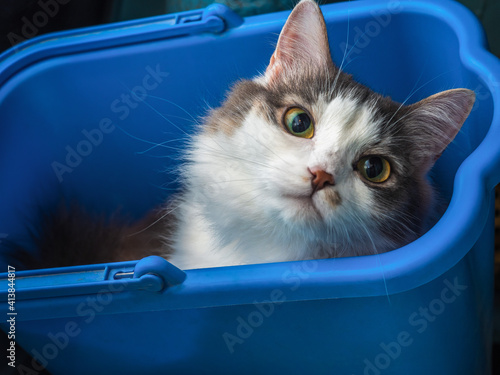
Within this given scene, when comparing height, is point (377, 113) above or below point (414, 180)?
above

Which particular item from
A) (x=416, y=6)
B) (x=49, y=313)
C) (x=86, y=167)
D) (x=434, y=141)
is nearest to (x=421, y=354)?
(x=434, y=141)

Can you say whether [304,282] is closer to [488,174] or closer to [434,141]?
[488,174]

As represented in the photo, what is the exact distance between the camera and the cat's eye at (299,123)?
97 centimetres

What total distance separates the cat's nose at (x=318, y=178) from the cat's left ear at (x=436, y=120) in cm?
32

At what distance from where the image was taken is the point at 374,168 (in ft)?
3.14

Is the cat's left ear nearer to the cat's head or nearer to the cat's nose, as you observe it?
the cat's head

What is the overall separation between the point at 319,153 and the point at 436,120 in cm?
33

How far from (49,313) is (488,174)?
0.83m

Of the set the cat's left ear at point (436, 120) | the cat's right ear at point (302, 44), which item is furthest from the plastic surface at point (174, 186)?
the cat's right ear at point (302, 44)

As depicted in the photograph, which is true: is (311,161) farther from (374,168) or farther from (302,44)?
(302,44)

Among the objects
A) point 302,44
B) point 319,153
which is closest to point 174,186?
point 302,44

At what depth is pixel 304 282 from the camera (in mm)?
799

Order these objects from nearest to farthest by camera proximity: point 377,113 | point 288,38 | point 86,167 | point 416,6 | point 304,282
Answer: point 304,282 < point 377,113 < point 288,38 < point 416,6 < point 86,167

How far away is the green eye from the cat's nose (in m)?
0.12
